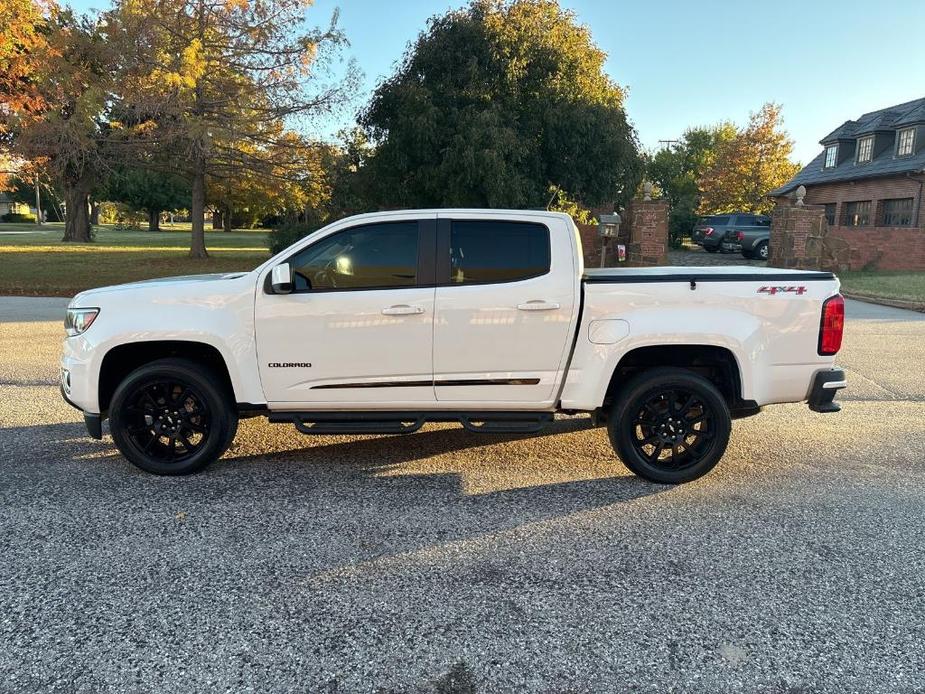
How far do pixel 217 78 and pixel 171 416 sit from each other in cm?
1900

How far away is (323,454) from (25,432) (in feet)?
8.95

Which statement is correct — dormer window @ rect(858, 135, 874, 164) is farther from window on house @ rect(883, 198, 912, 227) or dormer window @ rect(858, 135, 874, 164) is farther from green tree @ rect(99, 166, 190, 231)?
green tree @ rect(99, 166, 190, 231)

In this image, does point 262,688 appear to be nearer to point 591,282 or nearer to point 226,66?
point 591,282

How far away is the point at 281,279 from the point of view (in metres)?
4.64

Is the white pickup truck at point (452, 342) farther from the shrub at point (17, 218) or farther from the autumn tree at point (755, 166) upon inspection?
the shrub at point (17, 218)

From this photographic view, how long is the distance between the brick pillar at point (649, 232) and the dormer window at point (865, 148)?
1904cm

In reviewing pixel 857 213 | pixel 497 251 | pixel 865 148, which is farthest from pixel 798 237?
pixel 497 251

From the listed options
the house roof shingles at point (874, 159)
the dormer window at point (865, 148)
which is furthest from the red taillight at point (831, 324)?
the dormer window at point (865, 148)

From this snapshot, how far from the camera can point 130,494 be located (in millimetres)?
4566

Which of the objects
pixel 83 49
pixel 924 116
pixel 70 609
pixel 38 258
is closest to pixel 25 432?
pixel 70 609

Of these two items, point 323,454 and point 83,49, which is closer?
point 323,454

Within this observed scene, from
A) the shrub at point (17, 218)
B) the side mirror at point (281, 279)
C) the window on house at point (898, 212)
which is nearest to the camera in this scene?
the side mirror at point (281, 279)

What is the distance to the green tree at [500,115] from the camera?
1950 centimetres

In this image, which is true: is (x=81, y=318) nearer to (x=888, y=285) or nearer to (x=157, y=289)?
(x=157, y=289)
